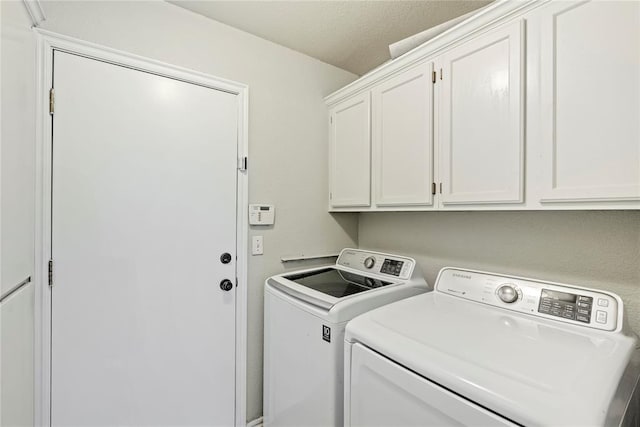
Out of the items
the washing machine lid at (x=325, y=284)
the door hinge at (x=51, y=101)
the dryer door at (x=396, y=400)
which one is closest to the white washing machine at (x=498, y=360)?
the dryer door at (x=396, y=400)

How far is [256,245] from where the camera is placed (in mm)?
1802

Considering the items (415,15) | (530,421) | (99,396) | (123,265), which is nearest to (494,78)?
(415,15)

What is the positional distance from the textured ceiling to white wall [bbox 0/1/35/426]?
2.77 feet

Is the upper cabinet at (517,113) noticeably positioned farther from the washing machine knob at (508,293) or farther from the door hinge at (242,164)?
the door hinge at (242,164)

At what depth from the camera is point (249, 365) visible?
1775mm

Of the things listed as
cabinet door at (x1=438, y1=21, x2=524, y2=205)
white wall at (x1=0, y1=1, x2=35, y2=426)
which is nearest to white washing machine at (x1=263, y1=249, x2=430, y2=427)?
cabinet door at (x1=438, y1=21, x2=524, y2=205)

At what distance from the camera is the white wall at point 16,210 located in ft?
2.71

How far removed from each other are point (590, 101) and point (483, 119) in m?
0.34

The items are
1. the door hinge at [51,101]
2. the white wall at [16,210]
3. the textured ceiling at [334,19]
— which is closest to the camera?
the white wall at [16,210]

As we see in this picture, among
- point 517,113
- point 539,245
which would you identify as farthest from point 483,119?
point 539,245

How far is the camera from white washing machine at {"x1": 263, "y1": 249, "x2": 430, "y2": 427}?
1182mm

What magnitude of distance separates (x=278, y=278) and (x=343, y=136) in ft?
3.51

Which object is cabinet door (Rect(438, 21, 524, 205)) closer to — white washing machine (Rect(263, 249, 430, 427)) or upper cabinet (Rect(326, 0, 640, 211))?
upper cabinet (Rect(326, 0, 640, 211))

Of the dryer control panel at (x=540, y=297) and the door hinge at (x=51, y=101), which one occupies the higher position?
the door hinge at (x=51, y=101)
